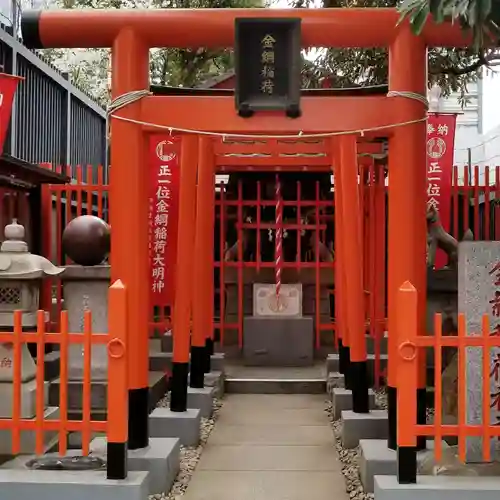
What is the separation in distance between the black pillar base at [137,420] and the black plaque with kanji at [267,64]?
7.17 feet

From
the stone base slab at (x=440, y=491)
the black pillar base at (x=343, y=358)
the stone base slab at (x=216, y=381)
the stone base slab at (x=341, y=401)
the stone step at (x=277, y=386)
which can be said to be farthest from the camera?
the stone step at (x=277, y=386)

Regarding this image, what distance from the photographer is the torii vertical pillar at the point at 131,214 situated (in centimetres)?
476

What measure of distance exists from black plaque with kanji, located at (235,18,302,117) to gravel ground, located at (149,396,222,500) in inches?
112

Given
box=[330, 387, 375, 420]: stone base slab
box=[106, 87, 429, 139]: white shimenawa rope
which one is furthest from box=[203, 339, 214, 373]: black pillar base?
box=[106, 87, 429, 139]: white shimenawa rope

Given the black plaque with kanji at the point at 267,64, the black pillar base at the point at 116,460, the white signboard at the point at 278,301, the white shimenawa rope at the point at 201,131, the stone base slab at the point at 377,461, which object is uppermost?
the black plaque with kanji at the point at 267,64

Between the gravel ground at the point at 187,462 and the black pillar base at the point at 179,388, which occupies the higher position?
the black pillar base at the point at 179,388

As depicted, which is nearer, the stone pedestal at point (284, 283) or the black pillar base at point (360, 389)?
the black pillar base at point (360, 389)

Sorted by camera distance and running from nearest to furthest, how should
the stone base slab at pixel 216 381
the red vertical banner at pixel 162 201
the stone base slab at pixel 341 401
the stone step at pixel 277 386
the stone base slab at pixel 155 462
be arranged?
the stone base slab at pixel 155 462, the stone base slab at pixel 341 401, the stone base slab at pixel 216 381, the stone step at pixel 277 386, the red vertical banner at pixel 162 201

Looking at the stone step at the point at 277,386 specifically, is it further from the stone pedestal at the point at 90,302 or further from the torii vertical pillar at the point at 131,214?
the torii vertical pillar at the point at 131,214

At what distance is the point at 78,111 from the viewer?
39.4 ft

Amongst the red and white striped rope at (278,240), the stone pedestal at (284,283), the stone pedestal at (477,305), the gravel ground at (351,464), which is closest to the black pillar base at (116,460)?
the gravel ground at (351,464)

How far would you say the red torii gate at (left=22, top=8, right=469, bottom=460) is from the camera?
4.76 m

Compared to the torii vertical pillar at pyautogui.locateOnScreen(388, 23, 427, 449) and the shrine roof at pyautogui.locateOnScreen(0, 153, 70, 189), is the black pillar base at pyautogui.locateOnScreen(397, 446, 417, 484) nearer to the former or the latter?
the torii vertical pillar at pyautogui.locateOnScreen(388, 23, 427, 449)

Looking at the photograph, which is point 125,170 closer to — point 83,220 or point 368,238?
point 83,220
